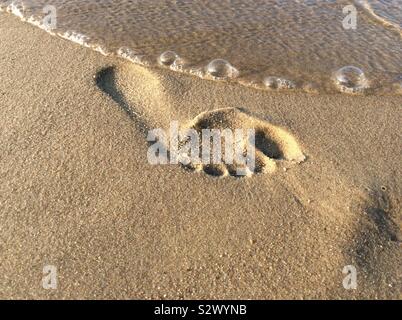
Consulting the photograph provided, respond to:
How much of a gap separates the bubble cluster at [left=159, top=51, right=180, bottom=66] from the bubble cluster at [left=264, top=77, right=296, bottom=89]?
755 millimetres

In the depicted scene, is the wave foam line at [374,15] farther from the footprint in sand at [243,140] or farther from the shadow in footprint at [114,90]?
the shadow in footprint at [114,90]

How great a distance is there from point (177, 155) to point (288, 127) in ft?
2.49

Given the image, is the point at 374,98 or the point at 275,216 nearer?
the point at 275,216

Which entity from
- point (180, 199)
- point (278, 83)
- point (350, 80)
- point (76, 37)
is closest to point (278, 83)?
point (278, 83)

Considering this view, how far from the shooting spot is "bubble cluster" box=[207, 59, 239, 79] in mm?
3270

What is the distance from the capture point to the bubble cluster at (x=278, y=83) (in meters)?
3.19

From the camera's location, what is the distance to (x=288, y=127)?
109 inches

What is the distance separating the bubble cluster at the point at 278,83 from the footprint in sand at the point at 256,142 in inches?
18.2

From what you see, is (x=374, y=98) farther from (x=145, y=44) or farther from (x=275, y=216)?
(x=145, y=44)

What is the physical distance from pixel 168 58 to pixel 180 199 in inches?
60.7

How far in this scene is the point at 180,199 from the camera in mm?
2301

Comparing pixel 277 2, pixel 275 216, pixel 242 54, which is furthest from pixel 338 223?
pixel 277 2

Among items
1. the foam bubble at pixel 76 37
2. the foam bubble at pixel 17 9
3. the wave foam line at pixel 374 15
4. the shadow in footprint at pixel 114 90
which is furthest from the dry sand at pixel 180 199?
the wave foam line at pixel 374 15

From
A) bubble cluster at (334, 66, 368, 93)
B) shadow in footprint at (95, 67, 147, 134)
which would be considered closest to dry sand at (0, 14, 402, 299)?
shadow in footprint at (95, 67, 147, 134)
